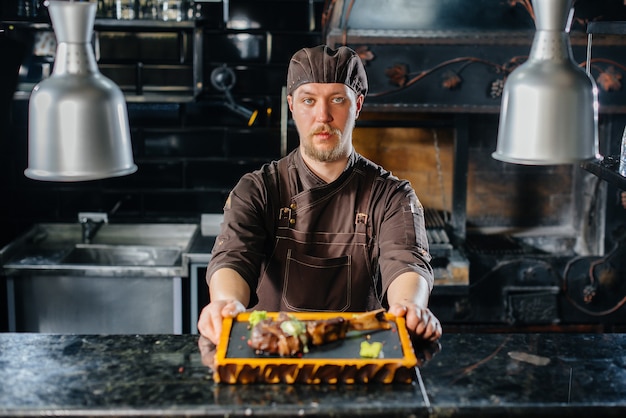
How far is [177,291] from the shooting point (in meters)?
4.14

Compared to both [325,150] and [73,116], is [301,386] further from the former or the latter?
[325,150]

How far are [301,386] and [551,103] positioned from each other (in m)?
0.92

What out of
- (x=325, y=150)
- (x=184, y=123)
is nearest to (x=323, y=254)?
(x=325, y=150)

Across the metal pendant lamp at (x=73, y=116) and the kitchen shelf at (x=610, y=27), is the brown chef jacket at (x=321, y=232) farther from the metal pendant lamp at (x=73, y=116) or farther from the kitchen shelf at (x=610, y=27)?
the metal pendant lamp at (x=73, y=116)

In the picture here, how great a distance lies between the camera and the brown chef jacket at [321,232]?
9.64 feet

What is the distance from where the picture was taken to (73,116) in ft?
6.02

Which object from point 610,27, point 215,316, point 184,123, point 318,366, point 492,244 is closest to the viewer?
point 318,366

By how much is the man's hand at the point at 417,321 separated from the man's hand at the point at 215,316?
45 centimetres

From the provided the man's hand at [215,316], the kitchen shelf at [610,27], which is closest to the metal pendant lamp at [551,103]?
the kitchen shelf at [610,27]

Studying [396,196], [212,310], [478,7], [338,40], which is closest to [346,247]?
[396,196]

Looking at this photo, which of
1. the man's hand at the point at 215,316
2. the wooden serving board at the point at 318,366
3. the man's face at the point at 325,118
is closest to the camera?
the wooden serving board at the point at 318,366

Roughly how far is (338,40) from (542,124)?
2.24 metres

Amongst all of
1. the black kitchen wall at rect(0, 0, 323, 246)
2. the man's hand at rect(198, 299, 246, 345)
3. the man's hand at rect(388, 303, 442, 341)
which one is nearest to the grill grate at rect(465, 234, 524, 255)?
the black kitchen wall at rect(0, 0, 323, 246)

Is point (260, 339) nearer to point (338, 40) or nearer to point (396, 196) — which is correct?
point (396, 196)
